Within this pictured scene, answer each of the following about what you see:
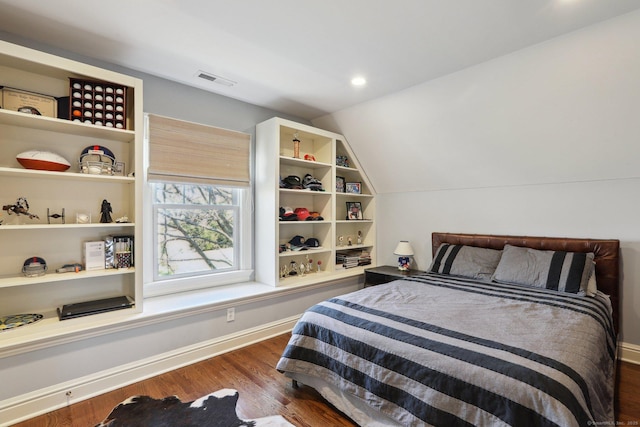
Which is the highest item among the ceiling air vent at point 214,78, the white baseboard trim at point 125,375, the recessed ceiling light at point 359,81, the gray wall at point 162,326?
the ceiling air vent at point 214,78

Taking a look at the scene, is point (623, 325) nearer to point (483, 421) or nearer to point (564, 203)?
point (564, 203)

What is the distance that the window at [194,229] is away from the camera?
2855 millimetres

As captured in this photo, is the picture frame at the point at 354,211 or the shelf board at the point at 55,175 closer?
the shelf board at the point at 55,175

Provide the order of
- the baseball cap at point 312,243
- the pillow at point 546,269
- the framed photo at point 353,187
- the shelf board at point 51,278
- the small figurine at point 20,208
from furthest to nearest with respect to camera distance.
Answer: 1. the framed photo at point 353,187
2. the baseball cap at point 312,243
3. the pillow at point 546,269
4. the small figurine at point 20,208
5. the shelf board at point 51,278

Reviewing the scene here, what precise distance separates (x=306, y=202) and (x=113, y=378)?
247 centimetres

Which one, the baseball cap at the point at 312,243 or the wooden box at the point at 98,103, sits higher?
the wooden box at the point at 98,103

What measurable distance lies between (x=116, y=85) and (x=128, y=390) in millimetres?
2182

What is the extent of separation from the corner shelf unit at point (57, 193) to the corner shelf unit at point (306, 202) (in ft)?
3.96

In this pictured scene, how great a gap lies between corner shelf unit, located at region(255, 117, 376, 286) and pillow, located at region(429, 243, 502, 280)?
1.04 metres

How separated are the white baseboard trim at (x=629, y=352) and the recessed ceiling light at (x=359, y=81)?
10.2 feet

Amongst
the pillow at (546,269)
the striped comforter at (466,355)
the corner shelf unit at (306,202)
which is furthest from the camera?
the corner shelf unit at (306,202)

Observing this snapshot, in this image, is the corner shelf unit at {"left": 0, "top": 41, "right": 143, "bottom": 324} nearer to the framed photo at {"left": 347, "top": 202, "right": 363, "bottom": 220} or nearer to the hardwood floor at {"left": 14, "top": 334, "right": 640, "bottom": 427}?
the hardwood floor at {"left": 14, "top": 334, "right": 640, "bottom": 427}

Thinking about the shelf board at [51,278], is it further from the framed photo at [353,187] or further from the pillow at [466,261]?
the pillow at [466,261]

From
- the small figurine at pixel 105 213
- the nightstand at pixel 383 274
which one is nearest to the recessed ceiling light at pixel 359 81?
the nightstand at pixel 383 274
